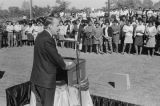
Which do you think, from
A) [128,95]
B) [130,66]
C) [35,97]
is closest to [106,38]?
[130,66]

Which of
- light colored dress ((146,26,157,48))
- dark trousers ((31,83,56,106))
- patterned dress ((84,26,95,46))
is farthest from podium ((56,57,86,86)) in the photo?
patterned dress ((84,26,95,46))

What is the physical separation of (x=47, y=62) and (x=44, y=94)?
0.62 meters

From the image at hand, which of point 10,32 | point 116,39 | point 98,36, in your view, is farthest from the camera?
point 10,32

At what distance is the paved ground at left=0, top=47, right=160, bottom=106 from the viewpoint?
7.89 metres

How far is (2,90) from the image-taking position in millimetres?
8594

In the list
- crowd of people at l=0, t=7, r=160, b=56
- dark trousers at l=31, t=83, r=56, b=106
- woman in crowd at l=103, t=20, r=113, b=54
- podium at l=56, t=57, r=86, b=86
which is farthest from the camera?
woman in crowd at l=103, t=20, r=113, b=54

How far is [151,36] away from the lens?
1270cm

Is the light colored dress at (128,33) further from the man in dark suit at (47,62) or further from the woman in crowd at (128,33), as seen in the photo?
the man in dark suit at (47,62)

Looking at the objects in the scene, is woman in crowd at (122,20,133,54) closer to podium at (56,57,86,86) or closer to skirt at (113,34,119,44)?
skirt at (113,34,119,44)

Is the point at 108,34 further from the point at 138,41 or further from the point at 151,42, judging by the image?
the point at 151,42

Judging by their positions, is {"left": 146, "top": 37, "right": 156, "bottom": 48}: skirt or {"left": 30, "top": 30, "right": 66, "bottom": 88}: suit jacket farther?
{"left": 146, "top": 37, "right": 156, "bottom": 48}: skirt

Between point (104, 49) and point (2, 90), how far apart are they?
24.8 ft

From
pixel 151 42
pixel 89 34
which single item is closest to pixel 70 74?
pixel 151 42

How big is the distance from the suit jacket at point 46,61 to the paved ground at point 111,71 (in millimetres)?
2401
